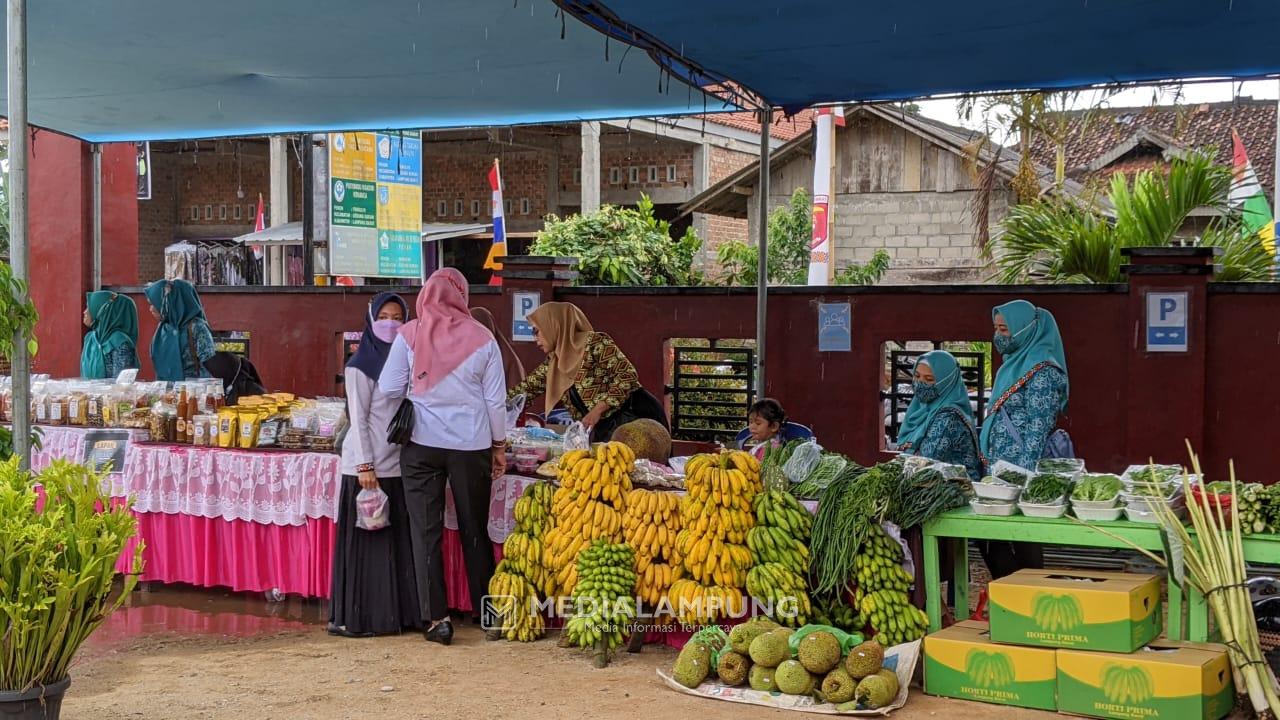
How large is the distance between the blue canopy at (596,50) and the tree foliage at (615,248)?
332 centimetres

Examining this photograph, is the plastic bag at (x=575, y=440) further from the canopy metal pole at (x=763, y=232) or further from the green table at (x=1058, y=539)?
the canopy metal pole at (x=763, y=232)

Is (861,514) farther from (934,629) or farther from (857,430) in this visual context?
(857,430)

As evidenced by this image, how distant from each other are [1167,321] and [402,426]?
5.51 metres

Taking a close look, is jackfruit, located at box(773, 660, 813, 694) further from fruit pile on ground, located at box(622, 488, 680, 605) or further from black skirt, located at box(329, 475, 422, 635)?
black skirt, located at box(329, 475, 422, 635)

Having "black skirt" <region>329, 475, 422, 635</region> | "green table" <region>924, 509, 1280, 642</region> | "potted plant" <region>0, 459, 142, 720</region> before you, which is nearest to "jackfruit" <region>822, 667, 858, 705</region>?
"green table" <region>924, 509, 1280, 642</region>

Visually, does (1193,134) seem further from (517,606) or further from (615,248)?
(517,606)

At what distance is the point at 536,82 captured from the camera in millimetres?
7738

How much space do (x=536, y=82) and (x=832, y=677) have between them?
4.46m

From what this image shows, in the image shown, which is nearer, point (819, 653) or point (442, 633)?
point (819, 653)

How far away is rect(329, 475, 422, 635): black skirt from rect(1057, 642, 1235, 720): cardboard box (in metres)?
3.07

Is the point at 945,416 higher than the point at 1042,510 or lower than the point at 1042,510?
higher

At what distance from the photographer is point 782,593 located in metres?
5.25

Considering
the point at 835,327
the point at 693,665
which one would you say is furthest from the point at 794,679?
the point at 835,327

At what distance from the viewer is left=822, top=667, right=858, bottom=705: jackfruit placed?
4695 millimetres
